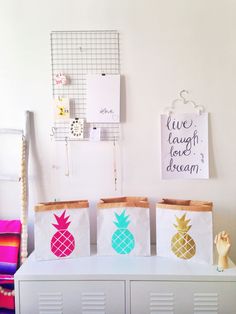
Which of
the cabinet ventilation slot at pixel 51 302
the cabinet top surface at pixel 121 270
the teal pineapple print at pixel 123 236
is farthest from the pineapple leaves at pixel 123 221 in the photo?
the cabinet ventilation slot at pixel 51 302

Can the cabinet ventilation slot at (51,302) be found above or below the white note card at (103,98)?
below

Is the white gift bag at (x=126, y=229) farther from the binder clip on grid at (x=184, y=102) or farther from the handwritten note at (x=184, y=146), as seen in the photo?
the binder clip on grid at (x=184, y=102)

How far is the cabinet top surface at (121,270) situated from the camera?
1.17 meters

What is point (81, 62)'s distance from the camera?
4.85ft

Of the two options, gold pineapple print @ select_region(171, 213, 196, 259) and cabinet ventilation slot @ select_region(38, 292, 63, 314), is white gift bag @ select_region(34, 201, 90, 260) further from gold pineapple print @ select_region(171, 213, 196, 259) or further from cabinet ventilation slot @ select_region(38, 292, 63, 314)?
gold pineapple print @ select_region(171, 213, 196, 259)

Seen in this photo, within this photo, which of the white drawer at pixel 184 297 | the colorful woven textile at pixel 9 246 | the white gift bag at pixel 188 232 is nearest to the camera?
the white drawer at pixel 184 297

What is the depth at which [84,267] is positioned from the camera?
125 cm

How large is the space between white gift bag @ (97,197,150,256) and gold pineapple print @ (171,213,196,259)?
0.14 m

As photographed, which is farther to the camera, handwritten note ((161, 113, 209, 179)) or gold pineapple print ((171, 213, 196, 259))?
handwritten note ((161, 113, 209, 179))

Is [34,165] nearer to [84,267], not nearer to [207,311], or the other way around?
[84,267]

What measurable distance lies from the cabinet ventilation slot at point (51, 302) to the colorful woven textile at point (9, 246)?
0.27 meters

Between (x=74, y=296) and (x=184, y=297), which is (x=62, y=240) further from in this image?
(x=184, y=297)

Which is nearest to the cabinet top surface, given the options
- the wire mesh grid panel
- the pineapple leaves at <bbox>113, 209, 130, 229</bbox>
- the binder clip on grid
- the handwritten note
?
the pineapple leaves at <bbox>113, 209, 130, 229</bbox>

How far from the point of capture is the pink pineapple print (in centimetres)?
133
